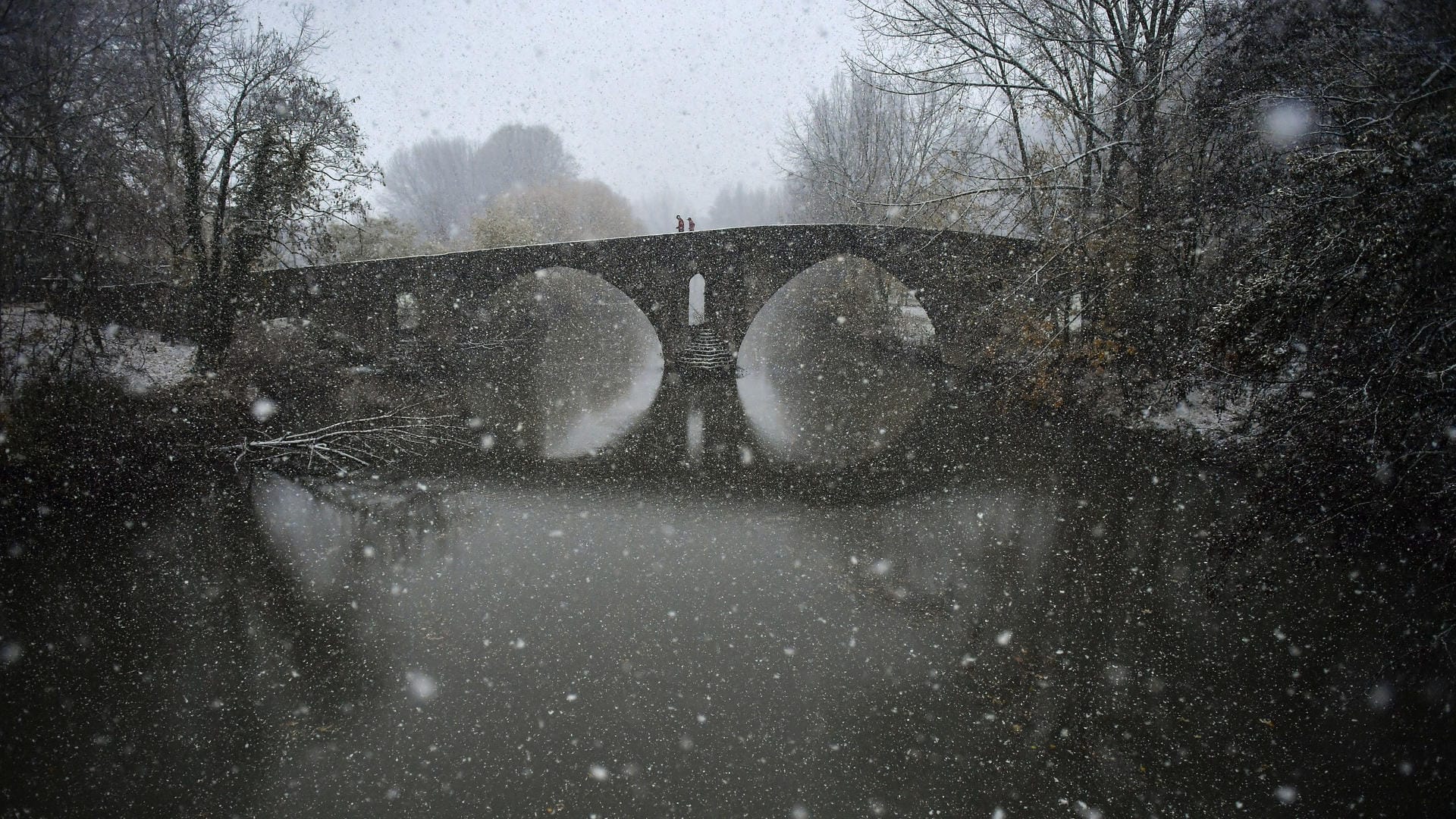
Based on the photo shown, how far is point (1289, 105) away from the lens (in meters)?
7.41

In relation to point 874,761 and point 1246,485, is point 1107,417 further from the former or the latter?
point 874,761

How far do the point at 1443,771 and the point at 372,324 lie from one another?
72.2 ft

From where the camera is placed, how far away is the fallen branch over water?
31.3 feet

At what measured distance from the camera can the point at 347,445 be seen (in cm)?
1016

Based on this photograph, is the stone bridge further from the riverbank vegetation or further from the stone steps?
the riverbank vegetation

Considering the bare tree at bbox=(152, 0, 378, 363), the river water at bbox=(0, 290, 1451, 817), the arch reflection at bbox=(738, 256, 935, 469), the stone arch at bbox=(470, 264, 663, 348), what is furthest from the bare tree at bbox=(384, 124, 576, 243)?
the river water at bbox=(0, 290, 1451, 817)

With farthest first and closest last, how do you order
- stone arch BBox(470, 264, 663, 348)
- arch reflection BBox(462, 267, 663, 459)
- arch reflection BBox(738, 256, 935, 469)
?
stone arch BBox(470, 264, 663, 348), arch reflection BBox(462, 267, 663, 459), arch reflection BBox(738, 256, 935, 469)

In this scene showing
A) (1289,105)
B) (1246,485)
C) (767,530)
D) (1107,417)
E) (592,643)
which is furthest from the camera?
(1107,417)

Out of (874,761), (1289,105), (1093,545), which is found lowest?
(874,761)

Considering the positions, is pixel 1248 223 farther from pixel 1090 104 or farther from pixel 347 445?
pixel 347 445

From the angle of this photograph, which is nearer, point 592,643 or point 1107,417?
point 592,643

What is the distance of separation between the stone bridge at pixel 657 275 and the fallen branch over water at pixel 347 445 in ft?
27.0

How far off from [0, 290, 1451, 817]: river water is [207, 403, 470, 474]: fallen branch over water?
1.28 feet

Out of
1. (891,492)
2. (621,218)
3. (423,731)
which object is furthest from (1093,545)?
(621,218)
